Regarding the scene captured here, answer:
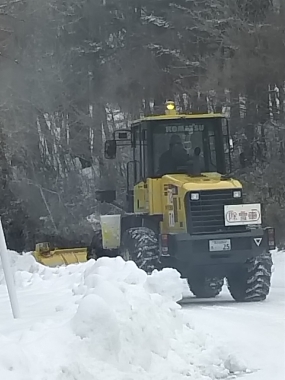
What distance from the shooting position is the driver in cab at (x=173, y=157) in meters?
14.6

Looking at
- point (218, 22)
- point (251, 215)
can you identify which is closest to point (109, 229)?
point (251, 215)

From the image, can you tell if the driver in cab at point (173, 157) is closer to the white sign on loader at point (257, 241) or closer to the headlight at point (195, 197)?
the headlight at point (195, 197)

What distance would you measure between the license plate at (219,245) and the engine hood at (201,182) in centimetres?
85

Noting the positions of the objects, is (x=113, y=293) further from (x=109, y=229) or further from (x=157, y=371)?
(x=109, y=229)

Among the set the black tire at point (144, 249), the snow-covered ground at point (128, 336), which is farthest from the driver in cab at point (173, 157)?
the snow-covered ground at point (128, 336)

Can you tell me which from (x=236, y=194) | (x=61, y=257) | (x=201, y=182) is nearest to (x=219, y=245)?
(x=236, y=194)

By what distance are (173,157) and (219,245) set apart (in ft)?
6.18

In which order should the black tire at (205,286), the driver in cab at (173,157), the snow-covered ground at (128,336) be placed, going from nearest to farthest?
the snow-covered ground at (128,336) → the black tire at (205,286) → the driver in cab at (173,157)

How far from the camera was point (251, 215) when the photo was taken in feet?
45.0

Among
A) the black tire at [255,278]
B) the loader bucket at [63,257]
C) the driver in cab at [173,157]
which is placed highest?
the driver in cab at [173,157]

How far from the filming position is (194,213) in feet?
45.2

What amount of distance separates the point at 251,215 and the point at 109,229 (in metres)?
3.71

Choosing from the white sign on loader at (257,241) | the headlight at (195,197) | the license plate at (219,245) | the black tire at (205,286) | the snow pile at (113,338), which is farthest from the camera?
the black tire at (205,286)

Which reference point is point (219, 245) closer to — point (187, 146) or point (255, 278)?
point (255, 278)
